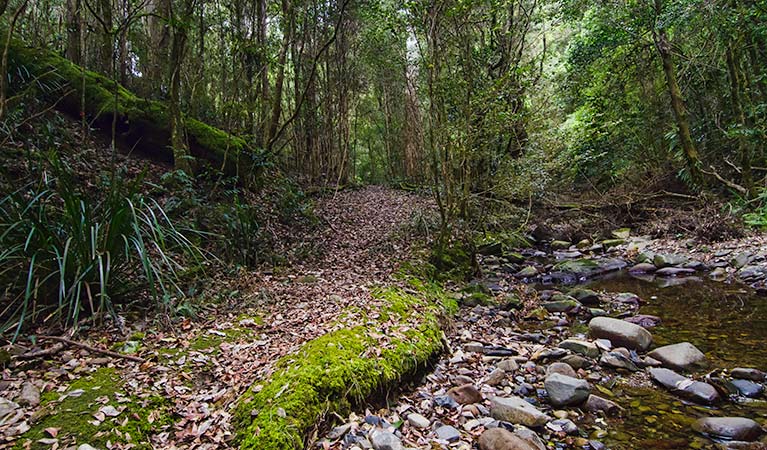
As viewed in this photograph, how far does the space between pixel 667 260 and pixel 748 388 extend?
16.4 feet

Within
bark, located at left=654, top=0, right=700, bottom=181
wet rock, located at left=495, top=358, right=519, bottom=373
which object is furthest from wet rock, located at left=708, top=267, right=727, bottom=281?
wet rock, located at left=495, top=358, right=519, bottom=373

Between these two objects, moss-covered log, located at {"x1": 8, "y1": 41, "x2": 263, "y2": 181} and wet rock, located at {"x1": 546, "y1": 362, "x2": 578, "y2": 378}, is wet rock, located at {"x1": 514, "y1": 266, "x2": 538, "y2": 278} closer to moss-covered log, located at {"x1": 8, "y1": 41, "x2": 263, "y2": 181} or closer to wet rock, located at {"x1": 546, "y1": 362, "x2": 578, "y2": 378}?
wet rock, located at {"x1": 546, "y1": 362, "x2": 578, "y2": 378}

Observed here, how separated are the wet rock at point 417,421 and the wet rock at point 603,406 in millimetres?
1353

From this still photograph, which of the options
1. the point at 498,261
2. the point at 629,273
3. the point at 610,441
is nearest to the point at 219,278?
the point at 610,441

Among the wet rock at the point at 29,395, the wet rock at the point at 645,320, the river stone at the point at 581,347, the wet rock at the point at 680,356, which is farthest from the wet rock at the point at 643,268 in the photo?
the wet rock at the point at 29,395

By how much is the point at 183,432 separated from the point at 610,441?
2747 mm

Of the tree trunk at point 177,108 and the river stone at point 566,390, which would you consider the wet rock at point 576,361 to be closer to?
the river stone at point 566,390

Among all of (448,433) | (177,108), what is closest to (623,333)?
(448,433)

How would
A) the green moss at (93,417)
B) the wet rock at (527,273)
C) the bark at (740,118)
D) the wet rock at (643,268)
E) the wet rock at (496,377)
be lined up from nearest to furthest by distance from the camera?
the green moss at (93,417) → the wet rock at (496,377) → the wet rock at (643,268) → the wet rock at (527,273) → the bark at (740,118)

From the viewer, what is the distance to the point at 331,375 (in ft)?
8.93

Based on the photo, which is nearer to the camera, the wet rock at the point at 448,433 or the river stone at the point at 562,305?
the wet rock at the point at 448,433

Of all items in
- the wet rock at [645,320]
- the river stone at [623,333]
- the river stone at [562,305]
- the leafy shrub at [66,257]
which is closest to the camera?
the leafy shrub at [66,257]

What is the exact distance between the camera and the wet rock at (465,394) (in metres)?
3.24

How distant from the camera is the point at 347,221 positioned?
9.95 m
